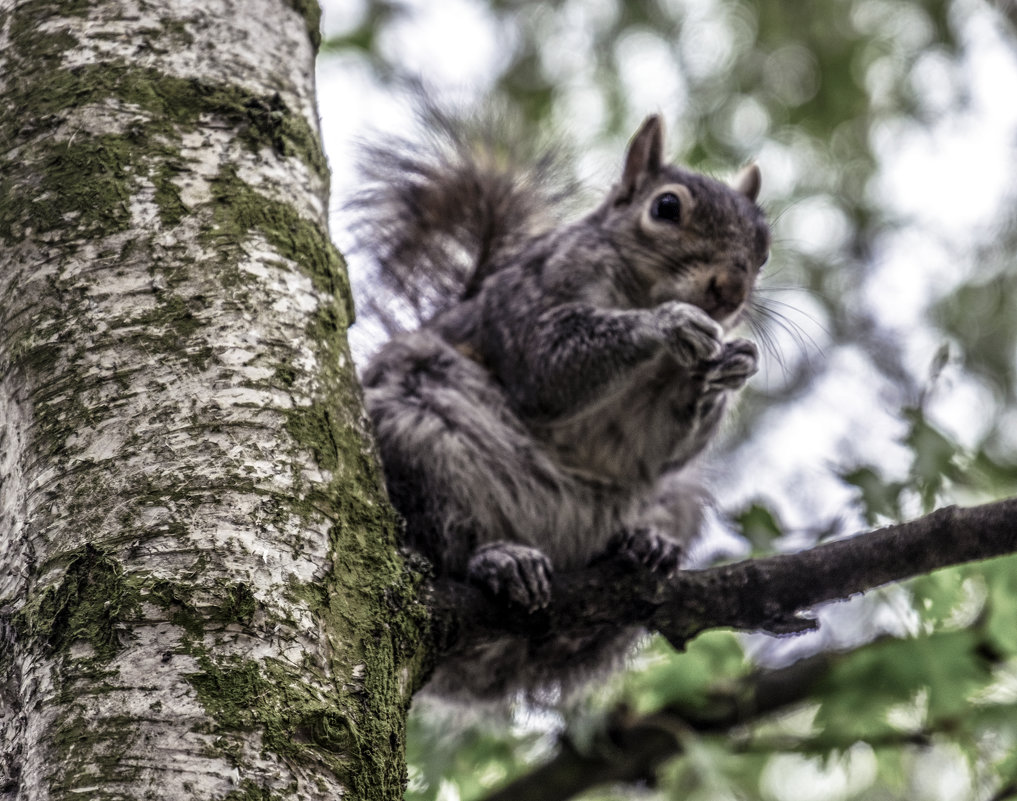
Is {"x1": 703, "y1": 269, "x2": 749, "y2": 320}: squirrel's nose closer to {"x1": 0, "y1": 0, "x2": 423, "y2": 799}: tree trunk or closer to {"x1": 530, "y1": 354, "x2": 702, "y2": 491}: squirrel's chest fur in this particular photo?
{"x1": 530, "y1": 354, "x2": 702, "y2": 491}: squirrel's chest fur

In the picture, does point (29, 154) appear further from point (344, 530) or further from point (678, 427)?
point (678, 427)

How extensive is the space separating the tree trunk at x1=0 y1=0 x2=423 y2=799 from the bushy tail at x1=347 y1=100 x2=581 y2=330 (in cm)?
123

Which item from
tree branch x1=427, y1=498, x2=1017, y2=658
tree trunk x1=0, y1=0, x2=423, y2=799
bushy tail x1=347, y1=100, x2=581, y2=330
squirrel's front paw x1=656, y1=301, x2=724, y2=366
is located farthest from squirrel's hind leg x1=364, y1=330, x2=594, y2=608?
tree trunk x1=0, y1=0, x2=423, y2=799

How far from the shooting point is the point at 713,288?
2.59 m

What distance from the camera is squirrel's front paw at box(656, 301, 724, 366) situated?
90.4 inches

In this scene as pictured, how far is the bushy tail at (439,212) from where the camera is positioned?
9.96ft

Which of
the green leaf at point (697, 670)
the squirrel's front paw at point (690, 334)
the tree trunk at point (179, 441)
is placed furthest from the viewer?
the green leaf at point (697, 670)

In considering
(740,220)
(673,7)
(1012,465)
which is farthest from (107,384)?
(673,7)

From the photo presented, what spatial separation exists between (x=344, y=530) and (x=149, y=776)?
44cm

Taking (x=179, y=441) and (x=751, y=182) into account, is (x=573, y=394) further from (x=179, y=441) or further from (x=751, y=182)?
(x=179, y=441)

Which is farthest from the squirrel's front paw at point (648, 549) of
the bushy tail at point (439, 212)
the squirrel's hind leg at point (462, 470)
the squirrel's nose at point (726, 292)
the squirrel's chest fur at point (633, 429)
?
the bushy tail at point (439, 212)

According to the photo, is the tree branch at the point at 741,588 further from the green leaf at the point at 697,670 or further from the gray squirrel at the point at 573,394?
the green leaf at the point at 697,670

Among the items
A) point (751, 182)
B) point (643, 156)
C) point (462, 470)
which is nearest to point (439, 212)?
point (643, 156)

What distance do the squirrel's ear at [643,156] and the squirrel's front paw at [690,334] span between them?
64 centimetres
